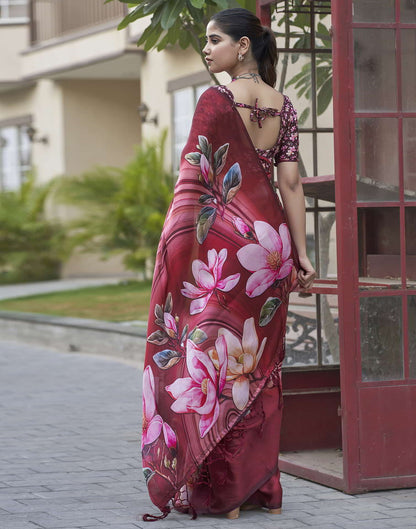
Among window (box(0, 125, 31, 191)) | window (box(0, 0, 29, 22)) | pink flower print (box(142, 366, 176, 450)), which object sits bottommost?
pink flower print (box(142, 366, 176, 450))

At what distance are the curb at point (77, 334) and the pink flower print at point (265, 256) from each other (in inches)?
226

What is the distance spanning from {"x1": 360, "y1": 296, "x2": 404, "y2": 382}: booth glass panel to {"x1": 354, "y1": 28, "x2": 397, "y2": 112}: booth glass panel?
81 cm

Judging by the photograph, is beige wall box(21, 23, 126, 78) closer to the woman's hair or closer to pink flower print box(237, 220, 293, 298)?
the woman's hair

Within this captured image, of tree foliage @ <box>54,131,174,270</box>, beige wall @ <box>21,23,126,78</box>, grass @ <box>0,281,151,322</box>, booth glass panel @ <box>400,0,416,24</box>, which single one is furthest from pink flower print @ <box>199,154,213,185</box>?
beige wall @ <box>21,23,126,78</box>

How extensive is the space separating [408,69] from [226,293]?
51.3 inches

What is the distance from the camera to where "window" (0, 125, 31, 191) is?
74.2 ft

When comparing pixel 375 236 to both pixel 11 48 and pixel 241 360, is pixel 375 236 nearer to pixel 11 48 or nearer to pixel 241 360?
pixel 241 360

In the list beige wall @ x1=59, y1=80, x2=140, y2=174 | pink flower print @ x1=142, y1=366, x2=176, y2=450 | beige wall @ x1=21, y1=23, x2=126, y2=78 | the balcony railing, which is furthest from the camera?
beige wall @ x1=59, y1=80, x2=140, y2=174

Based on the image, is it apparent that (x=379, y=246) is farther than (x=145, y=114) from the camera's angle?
No

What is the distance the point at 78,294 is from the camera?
53.8ft

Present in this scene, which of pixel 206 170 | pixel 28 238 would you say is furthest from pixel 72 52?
pixel 206 170

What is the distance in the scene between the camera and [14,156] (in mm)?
23000

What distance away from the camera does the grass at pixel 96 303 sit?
519 inches

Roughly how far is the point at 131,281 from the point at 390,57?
43.7 ft
